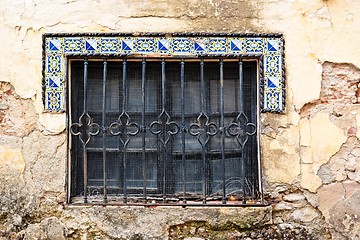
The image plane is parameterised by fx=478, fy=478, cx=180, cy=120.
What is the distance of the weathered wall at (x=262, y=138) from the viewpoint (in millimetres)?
3561

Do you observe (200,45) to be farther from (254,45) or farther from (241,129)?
(241,129)

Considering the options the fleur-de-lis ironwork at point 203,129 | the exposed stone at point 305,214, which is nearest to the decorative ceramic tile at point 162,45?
the fleur-de-lis ironwork at point 203,129

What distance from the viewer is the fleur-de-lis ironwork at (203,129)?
11.9 ft

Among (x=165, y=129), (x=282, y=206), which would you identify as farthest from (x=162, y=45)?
(x=282, y=206)

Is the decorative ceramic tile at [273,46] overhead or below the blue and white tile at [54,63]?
overhead

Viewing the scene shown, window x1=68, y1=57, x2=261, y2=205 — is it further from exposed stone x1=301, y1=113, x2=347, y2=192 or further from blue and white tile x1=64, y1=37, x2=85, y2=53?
exposed stone x1=301, y1=113, x2=347, y2=192

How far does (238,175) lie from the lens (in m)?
3.71

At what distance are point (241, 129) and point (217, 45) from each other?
664mm

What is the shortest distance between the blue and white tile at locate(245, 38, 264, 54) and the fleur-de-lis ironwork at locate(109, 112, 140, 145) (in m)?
1.03

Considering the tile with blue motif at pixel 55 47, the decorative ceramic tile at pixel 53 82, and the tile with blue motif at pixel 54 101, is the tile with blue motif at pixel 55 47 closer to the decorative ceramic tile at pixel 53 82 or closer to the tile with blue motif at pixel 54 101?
the decorative ceramic tile at pixel 53 82

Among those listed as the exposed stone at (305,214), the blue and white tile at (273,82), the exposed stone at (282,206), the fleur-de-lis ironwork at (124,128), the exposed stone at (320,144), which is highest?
the blue and white tile at (273,82)

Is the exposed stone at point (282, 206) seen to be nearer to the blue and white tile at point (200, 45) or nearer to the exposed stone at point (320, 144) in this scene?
the exposed stone at point (320, 144)

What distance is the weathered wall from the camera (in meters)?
3.56

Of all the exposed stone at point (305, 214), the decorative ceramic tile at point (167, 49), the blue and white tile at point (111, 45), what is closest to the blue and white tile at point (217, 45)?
the decorative ceramic tile at point (167, 49)
